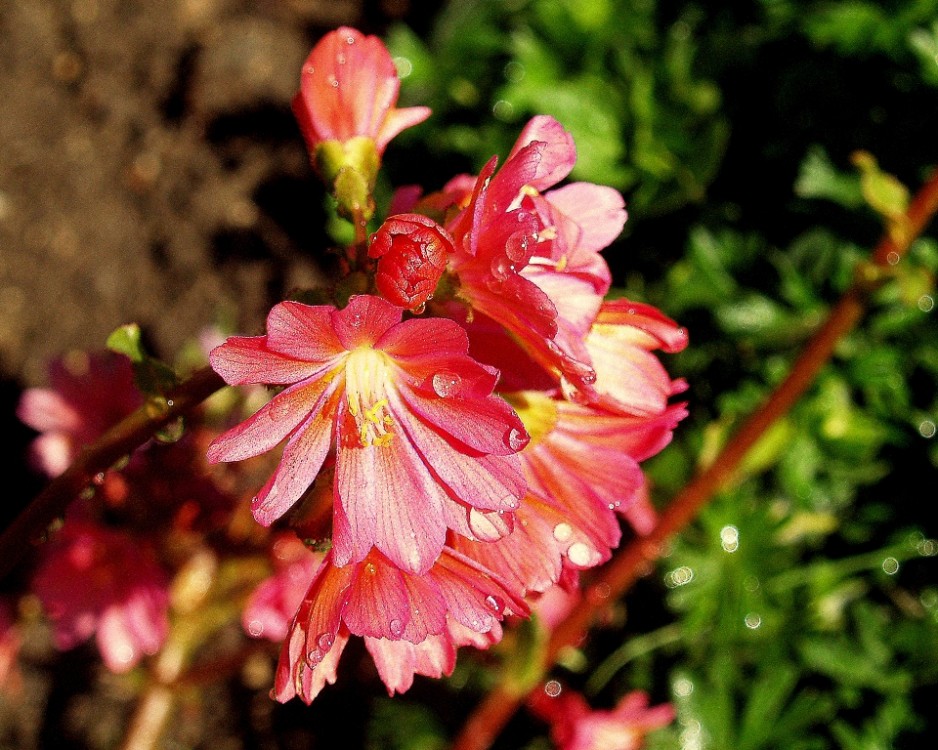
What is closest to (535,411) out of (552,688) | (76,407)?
(76,407)

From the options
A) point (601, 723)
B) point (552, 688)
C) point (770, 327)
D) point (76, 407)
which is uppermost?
point (76, 407)

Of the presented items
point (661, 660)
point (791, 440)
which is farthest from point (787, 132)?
point (661, 660)

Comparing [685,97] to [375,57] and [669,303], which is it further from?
[375,57]

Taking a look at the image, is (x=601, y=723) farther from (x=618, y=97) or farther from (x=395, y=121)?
(x=618, y=97)

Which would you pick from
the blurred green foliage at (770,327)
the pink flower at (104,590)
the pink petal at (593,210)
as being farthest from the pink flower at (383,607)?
the blurred green foliage at (770,327)

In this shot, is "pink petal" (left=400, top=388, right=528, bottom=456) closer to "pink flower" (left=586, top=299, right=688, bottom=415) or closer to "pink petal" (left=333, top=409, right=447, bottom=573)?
"pink petal" (left=333, top=409, right=447, bottom=573)

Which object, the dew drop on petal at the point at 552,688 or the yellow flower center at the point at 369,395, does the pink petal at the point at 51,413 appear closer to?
the yellow flower center at the point at 369,395

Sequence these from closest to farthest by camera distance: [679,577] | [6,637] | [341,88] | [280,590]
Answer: [341,88] → [280,590] → [6,637] → [679,577]
